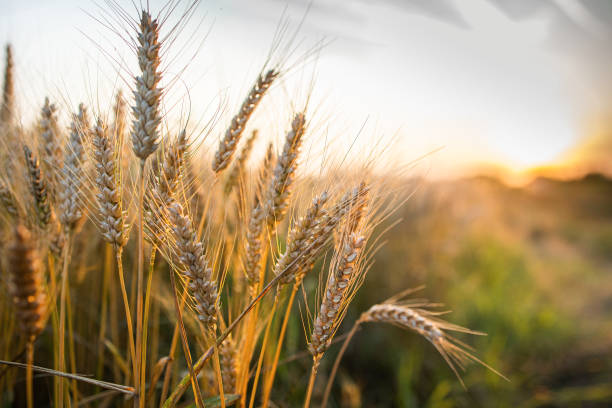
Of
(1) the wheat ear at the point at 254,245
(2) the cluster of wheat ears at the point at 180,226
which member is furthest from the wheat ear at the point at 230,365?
(1) the wheat ear at the point at 254,245

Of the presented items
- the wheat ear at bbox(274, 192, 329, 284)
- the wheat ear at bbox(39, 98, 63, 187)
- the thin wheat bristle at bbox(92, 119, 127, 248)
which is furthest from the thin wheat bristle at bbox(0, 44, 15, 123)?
the wheat ear at bbox(274, 192, 329, 284)

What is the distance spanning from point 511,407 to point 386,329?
1053 mm

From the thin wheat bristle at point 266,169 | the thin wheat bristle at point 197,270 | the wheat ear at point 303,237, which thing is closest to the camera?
the thin wheat bristle at point 197,270

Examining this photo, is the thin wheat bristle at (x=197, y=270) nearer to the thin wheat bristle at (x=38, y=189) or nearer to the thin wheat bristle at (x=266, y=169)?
the thin wheat bristle at (x=266, y=169)

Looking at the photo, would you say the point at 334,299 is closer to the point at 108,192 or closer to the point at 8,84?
the point at 108,192

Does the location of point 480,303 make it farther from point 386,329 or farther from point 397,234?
point 386,329

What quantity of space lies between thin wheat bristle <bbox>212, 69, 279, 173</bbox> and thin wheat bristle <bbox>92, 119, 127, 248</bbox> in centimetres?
25

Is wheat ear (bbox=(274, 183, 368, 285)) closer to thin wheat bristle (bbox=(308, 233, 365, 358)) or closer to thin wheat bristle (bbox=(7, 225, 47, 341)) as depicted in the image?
thin wheat bristle (bbox=(308, 233, 365, 358))

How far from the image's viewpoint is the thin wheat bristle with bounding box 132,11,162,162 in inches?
32.4

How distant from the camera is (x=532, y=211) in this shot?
13141mm

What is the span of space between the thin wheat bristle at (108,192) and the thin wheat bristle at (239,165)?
430 millimetres

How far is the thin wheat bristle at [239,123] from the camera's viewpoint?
38.7 inches

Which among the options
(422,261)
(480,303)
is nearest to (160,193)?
(422,261)

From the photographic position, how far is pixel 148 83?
0.83 m
